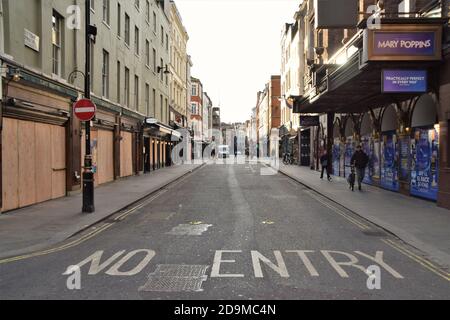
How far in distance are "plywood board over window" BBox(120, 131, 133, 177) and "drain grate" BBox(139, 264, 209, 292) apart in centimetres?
1920

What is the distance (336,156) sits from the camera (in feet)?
91.2

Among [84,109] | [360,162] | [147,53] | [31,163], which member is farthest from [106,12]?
[360,162]

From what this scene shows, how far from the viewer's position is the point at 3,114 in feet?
38.8

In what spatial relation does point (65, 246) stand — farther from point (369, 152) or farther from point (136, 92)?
point (136, 92)

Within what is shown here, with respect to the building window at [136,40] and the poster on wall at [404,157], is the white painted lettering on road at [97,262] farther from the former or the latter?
the building window at [136,40]

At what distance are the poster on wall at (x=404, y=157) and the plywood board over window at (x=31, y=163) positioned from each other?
12718 mm

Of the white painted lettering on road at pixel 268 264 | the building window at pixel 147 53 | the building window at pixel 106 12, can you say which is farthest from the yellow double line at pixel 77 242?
the building window at pixel 147 53

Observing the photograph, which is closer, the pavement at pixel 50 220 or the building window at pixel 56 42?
the pavement at pixel 50 220

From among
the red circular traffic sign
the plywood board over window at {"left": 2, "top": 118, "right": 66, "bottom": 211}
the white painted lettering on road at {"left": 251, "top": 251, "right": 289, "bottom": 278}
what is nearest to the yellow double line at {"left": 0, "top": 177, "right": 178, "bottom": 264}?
the red circular traffic sign

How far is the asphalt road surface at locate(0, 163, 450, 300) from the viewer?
559 cm

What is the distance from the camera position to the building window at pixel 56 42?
15598 mm

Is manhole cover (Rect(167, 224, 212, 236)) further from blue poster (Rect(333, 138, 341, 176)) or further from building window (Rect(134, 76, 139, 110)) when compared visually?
building window (Rect(134, 76, 139, 110))

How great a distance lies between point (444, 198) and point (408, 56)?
170 inches
